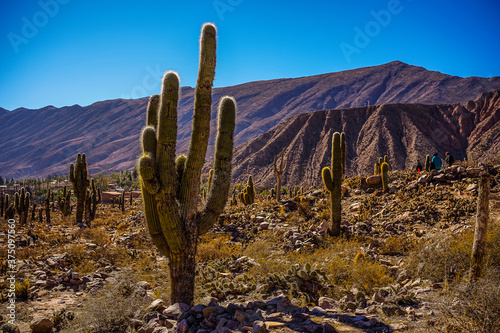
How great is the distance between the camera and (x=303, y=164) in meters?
59.3

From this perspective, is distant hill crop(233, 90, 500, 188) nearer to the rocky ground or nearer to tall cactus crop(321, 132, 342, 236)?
the rocky ground

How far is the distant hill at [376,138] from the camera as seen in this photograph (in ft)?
181

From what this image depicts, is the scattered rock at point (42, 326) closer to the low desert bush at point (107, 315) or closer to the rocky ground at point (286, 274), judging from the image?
the rocky ground at point (286, 274)

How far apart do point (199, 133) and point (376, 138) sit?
5817 cm

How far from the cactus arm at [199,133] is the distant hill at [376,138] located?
4794 cm

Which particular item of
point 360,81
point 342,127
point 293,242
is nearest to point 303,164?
point 342,127

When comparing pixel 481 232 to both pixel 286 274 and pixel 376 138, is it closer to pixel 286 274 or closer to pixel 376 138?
pixel 286 274

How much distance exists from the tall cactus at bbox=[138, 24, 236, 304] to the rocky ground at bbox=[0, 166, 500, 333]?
913mm

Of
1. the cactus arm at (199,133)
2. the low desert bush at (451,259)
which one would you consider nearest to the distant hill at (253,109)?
the cactus arm at (199,133)

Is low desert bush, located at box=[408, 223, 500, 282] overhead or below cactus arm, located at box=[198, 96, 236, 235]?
below

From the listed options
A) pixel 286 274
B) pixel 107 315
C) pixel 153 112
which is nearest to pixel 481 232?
pixel 286 274

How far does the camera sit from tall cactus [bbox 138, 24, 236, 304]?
570 cm

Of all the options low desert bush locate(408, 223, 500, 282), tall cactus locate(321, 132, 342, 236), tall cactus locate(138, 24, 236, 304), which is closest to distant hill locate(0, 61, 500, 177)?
tall cactus locate(321, 132, 342, 236)

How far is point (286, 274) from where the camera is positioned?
702 centimetres
